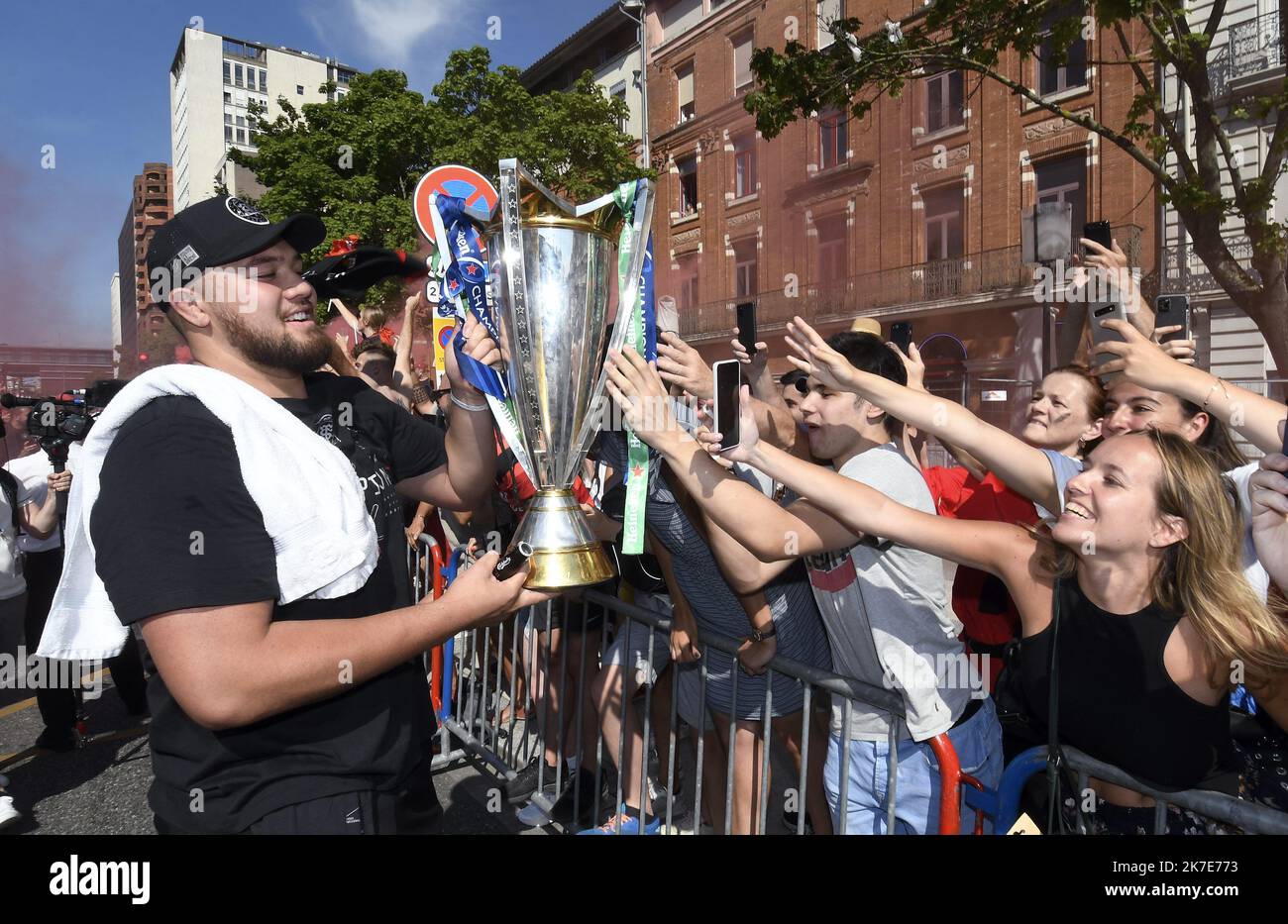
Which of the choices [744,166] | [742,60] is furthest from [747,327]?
[742,60]

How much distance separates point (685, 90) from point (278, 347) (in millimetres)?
23616

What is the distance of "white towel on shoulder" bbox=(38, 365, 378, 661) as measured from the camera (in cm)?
148

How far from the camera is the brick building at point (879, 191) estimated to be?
51.6 ft

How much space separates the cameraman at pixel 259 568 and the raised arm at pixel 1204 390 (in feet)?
5.02

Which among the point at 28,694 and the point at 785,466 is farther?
the point at 28,694

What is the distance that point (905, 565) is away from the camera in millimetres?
2314

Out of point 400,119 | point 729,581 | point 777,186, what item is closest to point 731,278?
point 777,186

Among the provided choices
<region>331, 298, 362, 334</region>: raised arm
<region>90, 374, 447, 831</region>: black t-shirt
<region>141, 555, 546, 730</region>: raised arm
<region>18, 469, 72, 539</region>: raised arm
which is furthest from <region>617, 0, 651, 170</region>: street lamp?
<region>141, 555, 546, 730</region>: raised arm

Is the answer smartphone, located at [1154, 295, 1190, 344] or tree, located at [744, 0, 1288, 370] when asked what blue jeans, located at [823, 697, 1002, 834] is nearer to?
smartphone, located at [1154, 295, 1190, 344]

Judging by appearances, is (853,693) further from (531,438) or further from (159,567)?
(159,567)

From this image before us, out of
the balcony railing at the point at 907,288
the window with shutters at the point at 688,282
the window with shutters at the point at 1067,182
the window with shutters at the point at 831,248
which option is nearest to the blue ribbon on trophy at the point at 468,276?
the balcony railing at the point at 907,288

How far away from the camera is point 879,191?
720 inches

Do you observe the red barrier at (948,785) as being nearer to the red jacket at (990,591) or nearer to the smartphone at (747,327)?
the red jacket at (990,591)
